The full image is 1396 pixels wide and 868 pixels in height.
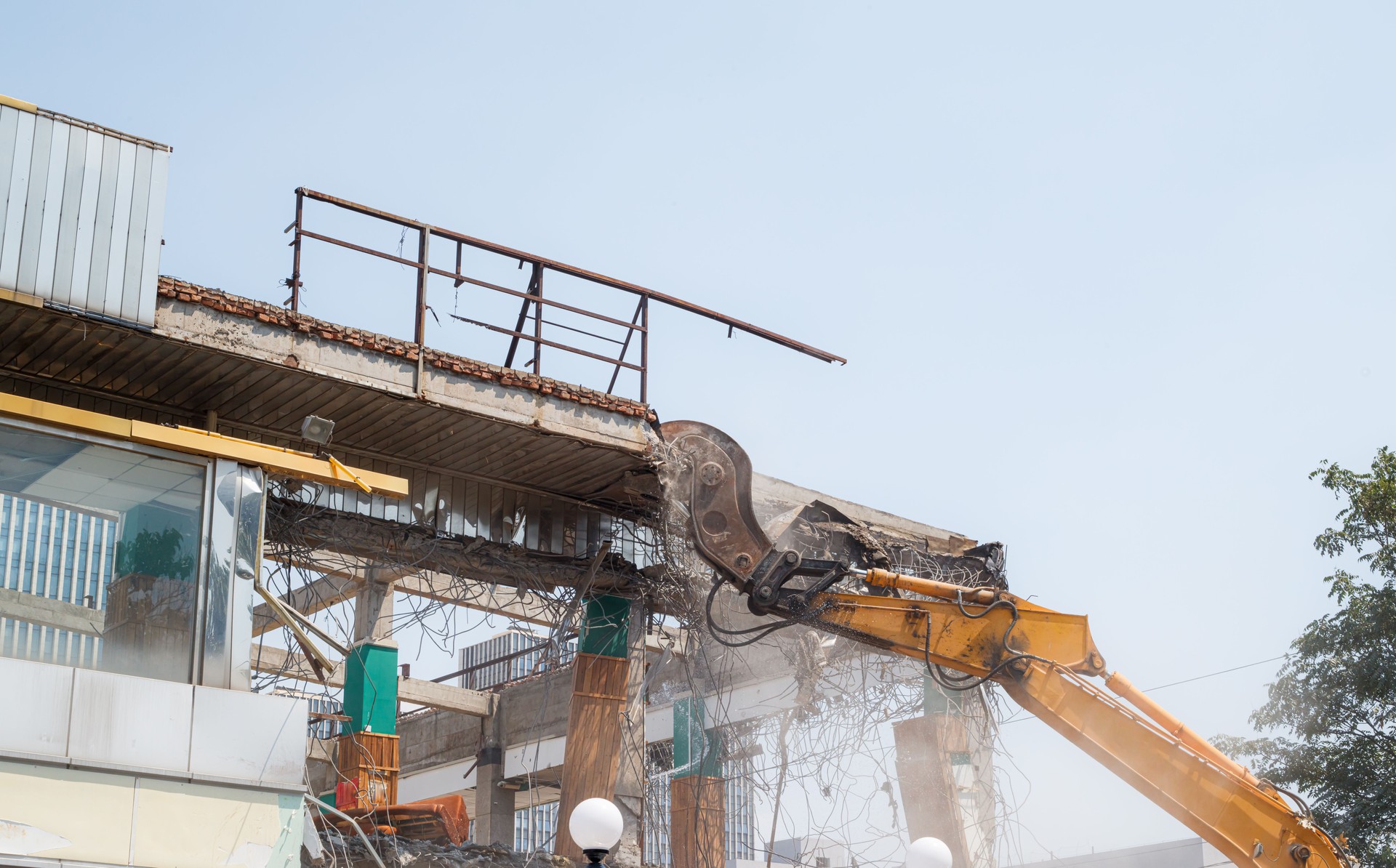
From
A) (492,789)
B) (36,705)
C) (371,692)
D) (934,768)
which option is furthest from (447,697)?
(36,705)

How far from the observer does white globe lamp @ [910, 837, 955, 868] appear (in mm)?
9500

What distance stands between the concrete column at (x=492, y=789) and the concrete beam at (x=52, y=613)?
14.9 m

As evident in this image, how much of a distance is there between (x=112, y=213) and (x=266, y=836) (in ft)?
16.8

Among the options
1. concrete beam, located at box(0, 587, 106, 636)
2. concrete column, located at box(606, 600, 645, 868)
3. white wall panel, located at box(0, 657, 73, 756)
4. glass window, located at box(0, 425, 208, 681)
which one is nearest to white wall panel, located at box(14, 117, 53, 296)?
glass window, located at box(0, 425, 208, 681)

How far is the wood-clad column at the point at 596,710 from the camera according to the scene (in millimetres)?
14523

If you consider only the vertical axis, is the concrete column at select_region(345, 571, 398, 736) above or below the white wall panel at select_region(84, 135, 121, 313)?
below

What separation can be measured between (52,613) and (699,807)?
8.27m

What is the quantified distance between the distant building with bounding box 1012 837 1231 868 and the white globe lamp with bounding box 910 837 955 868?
14647 mm

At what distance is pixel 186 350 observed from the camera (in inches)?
467

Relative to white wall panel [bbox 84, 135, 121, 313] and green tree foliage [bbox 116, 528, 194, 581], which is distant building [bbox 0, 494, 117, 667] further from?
white wall panel [bbox 84, 135, 121, 313]

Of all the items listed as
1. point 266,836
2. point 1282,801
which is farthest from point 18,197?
point 1282,801

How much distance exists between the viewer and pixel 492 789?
2366cm

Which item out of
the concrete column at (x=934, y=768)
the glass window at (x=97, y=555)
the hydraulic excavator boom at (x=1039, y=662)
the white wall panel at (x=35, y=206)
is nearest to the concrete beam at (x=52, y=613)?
the glass window at (x=97, y=555)

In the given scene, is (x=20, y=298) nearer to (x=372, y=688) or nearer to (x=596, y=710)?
(x=596, y=710)
